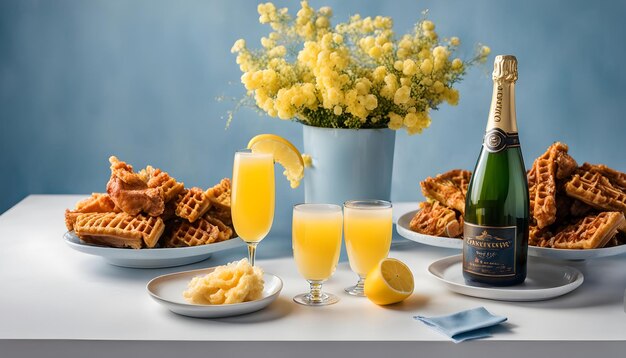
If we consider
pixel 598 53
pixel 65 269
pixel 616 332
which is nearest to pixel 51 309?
pixel 65 269

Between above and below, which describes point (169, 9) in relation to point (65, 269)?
above

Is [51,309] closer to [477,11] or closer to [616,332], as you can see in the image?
[616,332]

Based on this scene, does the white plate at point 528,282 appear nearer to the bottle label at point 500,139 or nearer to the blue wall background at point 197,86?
the bottle label at point 500,139

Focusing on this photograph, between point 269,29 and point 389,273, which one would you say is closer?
point 389,273

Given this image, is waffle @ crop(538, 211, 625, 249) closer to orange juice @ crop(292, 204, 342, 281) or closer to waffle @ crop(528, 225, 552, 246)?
waffle @ crop(528, 225, 552, 246)

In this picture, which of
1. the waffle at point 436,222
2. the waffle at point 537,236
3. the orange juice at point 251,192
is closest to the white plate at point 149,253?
the orange juice at point 251,192
